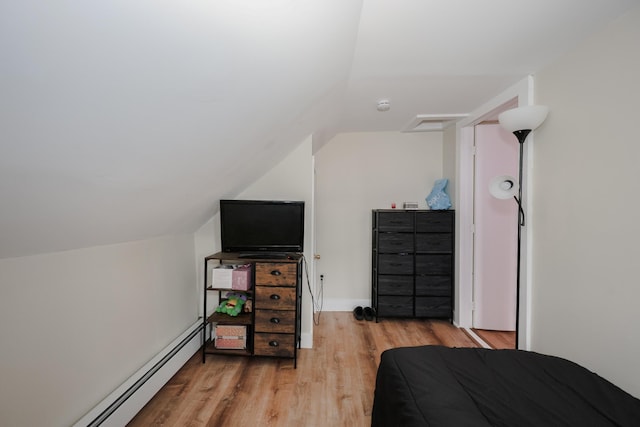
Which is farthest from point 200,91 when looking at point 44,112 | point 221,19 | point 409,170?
point 409,170

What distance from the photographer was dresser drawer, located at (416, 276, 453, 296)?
3.13 meters

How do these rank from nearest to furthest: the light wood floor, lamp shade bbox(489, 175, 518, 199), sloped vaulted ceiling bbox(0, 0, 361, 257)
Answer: sloped vaulted ceiling bbox(0, 0, 361, 257) < the light wood floor < lamp shade bbox(489, 175, 518, 199)

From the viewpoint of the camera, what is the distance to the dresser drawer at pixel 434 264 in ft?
10.3

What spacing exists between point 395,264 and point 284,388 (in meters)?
1.80

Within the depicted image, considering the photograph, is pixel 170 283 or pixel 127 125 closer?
pixel 127 125

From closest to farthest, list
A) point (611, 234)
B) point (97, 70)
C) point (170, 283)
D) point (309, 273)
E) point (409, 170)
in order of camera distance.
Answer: point (97, 70), point (611, 234), point (170, 283), point (309, 273), point (409, 170)

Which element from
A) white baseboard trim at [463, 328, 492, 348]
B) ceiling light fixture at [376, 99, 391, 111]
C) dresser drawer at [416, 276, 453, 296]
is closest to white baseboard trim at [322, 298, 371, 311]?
dresser drawer at [416, 276, 453, 296]

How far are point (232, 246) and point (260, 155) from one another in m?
0.87

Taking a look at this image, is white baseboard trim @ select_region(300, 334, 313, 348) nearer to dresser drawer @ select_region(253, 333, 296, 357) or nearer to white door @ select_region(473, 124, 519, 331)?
dresser drawer @ select_region(253, 333, 296, 357)

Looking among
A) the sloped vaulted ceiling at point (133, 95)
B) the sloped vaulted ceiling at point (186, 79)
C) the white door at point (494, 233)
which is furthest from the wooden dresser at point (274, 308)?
the white door at point (494, 233)

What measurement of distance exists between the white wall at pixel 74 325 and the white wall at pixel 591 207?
2.88 m

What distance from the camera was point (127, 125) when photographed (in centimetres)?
91

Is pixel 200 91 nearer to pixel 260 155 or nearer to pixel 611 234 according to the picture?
pixel 260 155

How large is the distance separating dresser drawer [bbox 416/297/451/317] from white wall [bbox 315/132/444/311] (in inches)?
26.2
